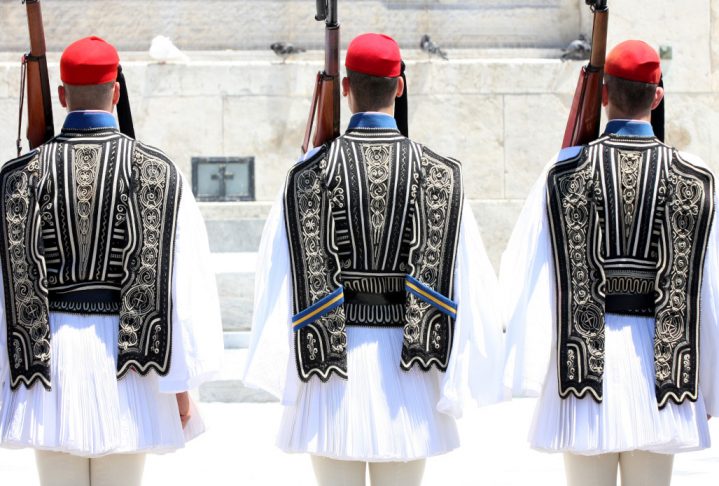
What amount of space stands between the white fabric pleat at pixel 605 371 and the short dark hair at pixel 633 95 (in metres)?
0.23

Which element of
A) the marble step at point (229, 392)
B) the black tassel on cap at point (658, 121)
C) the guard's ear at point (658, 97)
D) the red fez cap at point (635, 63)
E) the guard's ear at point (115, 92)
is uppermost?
the red fez cap at point (635, 63)

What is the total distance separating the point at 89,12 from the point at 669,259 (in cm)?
705

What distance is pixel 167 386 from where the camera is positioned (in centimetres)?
472

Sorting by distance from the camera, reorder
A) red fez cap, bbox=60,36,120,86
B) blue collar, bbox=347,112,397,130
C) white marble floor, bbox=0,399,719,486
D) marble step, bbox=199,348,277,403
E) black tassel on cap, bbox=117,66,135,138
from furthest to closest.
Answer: marble step, bbox=199,348,277,403
white marble floor, bbox=0,399,719,486
black tassel on cap, bbox=117,66,135,138
blue collar, bbox=347,112,397,130
red fez cap, bbox=60,36,120,86

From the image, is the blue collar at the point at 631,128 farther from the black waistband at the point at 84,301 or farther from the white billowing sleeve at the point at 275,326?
the black waistband at the point at 84,301

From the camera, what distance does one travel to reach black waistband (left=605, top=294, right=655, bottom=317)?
15.8 ft

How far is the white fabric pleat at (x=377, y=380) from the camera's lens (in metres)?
4.69

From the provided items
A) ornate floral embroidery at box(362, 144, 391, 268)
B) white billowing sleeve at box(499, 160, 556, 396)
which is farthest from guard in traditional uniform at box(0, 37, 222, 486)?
white billowing sleeve at box(499, 160, 556, 396)

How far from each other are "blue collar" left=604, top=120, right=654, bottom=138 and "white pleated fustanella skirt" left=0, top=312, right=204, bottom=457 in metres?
1.75

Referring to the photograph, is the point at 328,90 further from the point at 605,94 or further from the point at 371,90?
the point at 605,94

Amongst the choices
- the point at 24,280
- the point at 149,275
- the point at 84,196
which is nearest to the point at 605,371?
the point at 149,275

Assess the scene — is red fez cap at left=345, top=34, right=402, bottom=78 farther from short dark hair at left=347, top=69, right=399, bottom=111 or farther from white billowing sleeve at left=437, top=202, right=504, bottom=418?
white billowing sleeve at left=437, top=202, right=504, bottom=418

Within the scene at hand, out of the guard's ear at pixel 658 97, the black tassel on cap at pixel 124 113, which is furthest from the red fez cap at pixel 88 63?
the guard's ear at pixel 658 97

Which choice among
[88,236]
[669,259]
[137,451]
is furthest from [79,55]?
[669,259]
